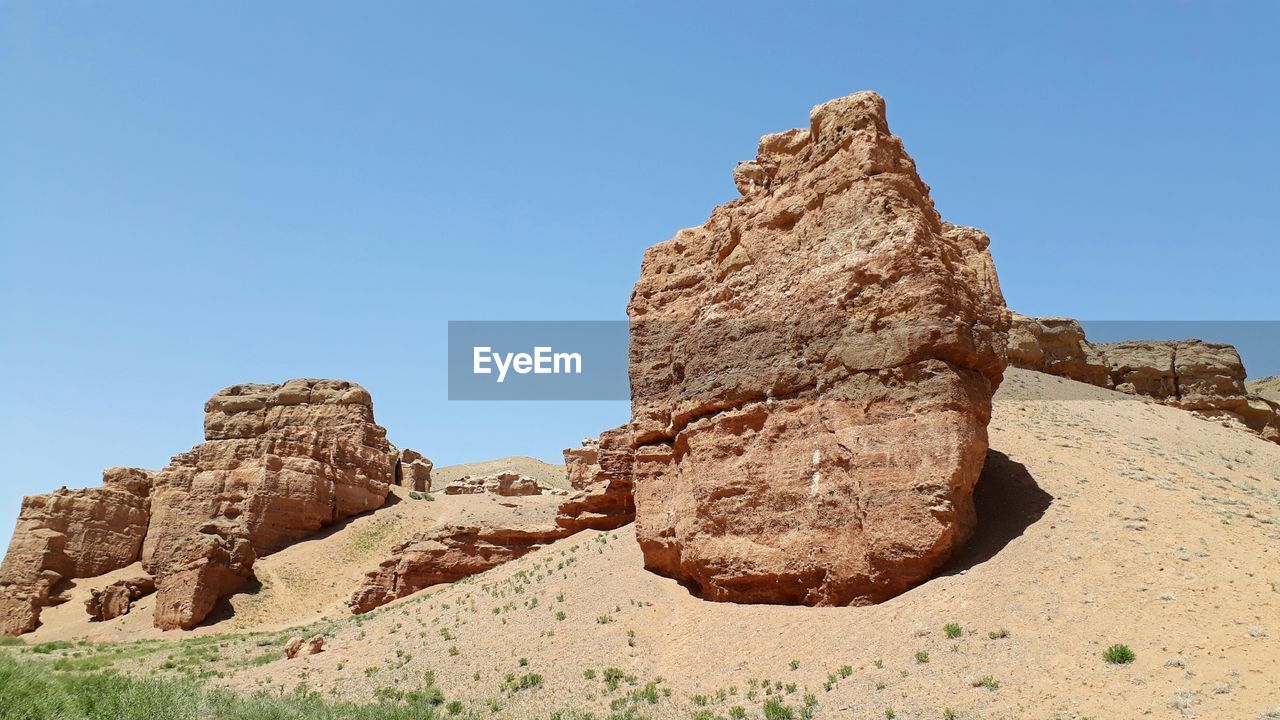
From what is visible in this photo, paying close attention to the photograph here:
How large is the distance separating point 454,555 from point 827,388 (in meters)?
20.6

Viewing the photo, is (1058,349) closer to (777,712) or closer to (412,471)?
(777,712)

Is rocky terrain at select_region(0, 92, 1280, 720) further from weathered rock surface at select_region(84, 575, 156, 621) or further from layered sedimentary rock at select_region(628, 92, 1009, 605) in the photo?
weathered rock surface at select_region(84, 575, 156, 621)

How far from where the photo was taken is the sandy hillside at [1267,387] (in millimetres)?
56713

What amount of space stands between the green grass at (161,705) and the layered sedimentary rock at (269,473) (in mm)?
22569

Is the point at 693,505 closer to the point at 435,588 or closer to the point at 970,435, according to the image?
the point at 970,435

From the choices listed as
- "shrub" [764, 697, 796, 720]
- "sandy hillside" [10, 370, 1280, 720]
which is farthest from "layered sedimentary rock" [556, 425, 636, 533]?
"shrub" [764, 697, 796, 720]

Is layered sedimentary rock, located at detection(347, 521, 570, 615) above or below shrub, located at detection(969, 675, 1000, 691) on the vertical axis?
above

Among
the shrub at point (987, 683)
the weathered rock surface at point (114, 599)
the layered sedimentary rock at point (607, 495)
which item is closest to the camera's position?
the shrub at point (987, 683)

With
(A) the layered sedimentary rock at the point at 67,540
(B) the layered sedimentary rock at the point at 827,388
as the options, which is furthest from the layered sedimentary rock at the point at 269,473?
(B) the layered sedimentary rock at the point at 827,388

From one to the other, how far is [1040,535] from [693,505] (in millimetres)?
7468

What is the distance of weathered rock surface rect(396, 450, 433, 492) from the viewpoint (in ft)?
190

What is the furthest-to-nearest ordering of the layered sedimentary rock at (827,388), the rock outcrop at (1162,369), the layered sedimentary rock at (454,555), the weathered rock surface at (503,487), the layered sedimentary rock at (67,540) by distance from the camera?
1. the weathered rock surface at (503,487)
2. the rock outcrop at (1162,369)
3. the layered sedimentary rock at (67,540)
4. the layered sedimentary rock at (454,555)
5. the layered sedimentary rock at (827,388)

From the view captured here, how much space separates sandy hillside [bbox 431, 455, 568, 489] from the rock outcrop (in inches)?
2169

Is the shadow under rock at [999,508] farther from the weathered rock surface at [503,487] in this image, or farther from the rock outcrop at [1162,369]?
the weathered rock surface at [503,487]
